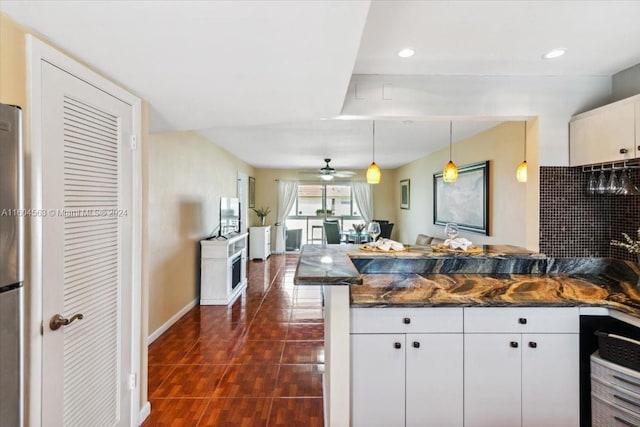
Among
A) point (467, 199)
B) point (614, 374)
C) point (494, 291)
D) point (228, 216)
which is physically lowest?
point (614, 374)

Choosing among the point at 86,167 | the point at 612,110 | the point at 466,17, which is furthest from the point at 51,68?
the point at 612,110

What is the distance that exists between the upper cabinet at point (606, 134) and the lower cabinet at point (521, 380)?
1302 mm

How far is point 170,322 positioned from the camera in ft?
12.3

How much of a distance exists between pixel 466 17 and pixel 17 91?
2177mm

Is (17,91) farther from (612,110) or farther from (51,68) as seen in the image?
(612,110)

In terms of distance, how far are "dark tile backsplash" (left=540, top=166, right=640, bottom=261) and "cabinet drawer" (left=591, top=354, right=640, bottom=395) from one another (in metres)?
1.06

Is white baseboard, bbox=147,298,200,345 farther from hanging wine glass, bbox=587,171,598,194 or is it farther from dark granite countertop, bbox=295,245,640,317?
hanging wine glass, bbox=587,171,598,194

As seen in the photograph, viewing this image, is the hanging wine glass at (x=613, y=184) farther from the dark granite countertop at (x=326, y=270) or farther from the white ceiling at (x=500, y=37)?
the dark granite countertop at (x=326, y=270)

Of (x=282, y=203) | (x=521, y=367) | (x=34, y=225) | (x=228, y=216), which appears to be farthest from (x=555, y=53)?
(x=282, y=203)

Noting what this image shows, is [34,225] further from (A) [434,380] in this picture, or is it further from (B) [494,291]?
(B) [494,291]

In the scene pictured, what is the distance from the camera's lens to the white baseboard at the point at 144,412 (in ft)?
6.96

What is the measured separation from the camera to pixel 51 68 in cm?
140

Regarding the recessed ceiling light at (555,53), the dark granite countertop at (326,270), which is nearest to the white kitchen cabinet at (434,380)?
the dark granite countertop at (326,270)

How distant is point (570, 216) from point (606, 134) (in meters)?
0.68
